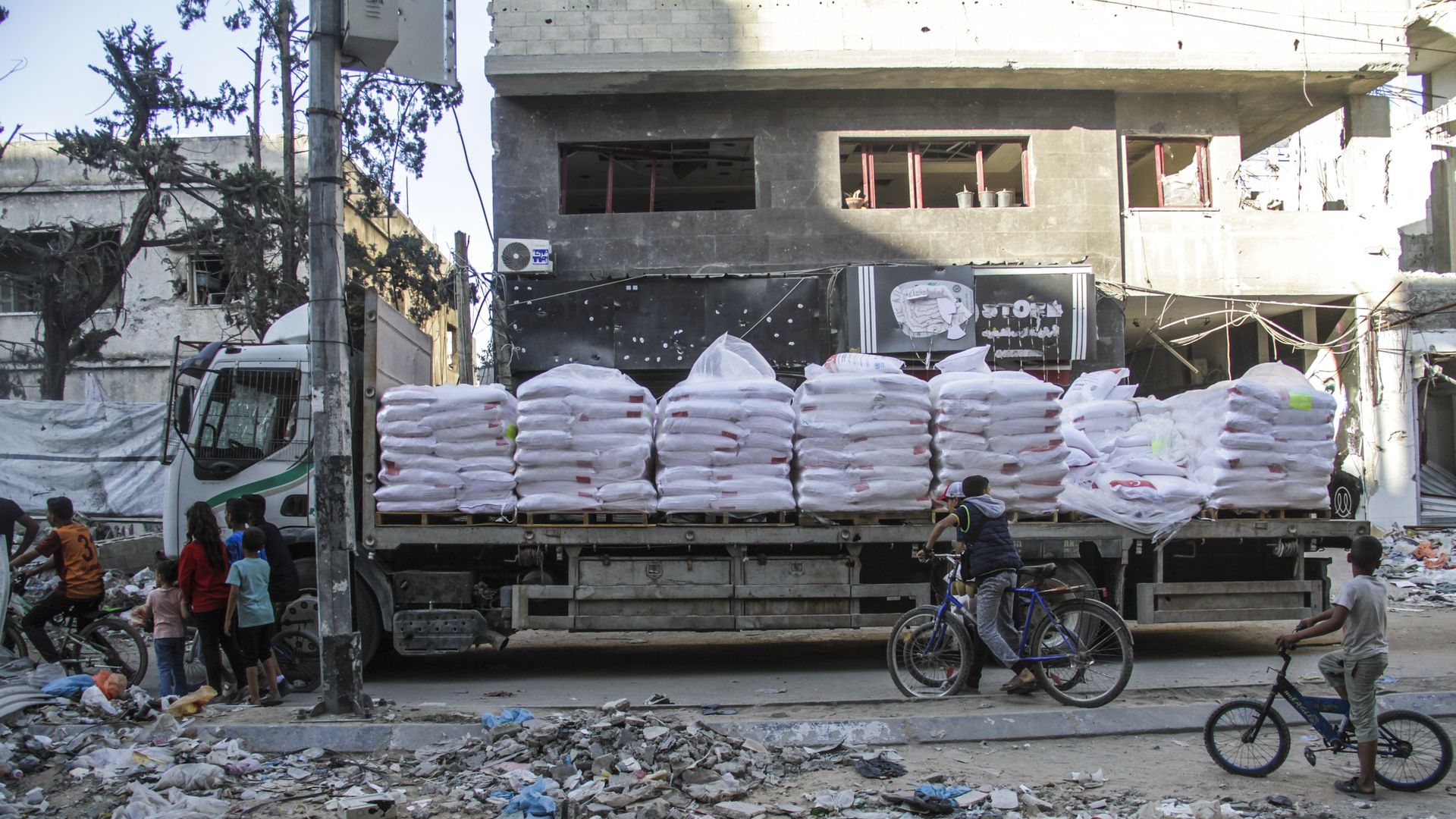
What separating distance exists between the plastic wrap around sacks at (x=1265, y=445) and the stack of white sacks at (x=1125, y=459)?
241 millimetres

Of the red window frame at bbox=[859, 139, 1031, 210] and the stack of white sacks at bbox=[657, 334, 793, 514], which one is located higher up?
the red window frame at bbox=[859, 139, 1031, 210]

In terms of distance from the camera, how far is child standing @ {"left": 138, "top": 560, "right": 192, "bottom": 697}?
7.08 metres

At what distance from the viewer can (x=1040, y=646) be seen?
6.57 metres

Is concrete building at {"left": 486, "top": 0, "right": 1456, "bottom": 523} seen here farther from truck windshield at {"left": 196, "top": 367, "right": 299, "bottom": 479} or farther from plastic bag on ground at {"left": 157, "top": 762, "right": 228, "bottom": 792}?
plastic bag on ground at {"left": 157, "top": 762, "right": 228, "bottom": 792}

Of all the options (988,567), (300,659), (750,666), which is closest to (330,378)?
(300,659)

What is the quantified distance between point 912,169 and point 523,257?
18.8ft

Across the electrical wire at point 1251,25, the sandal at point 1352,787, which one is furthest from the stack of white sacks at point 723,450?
the electrical wire at point 1251,25

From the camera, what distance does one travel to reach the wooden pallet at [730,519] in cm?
773

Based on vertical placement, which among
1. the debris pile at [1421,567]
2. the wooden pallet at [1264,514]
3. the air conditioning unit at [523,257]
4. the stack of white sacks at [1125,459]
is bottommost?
the debris pile at [1421,567]

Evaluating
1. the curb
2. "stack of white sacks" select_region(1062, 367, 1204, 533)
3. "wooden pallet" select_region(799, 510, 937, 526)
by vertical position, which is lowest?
the curb

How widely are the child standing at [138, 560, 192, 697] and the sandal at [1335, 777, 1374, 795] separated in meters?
6.71

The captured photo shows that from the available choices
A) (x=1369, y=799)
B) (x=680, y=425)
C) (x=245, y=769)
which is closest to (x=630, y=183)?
(x=680, y=425)

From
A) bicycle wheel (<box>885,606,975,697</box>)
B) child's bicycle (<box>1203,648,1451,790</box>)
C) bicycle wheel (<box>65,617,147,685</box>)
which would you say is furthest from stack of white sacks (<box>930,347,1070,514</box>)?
bicycle wheel (<box>65,617,147,685</box>)

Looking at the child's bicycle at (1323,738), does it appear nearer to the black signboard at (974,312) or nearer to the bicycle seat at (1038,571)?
the bicycle seat at (1038,571)
